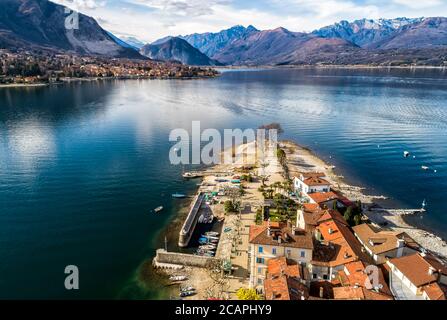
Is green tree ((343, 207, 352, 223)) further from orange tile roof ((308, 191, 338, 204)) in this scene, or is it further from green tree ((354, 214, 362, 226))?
orange tile roof ((308, 191, 338, 204))

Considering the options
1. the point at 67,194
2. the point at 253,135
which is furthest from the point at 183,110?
the point at 67,194

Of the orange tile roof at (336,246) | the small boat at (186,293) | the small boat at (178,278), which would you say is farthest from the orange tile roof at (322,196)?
the small boat at (186,293)

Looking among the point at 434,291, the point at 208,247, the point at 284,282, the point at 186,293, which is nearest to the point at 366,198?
the point at 434,291

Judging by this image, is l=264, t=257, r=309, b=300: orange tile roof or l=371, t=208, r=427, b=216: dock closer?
l=264, t=257, r=309, b=300: orange tile roof

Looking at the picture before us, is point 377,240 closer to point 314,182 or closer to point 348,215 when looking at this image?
point 348,215

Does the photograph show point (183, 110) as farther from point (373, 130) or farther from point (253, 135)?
point (373, 130)

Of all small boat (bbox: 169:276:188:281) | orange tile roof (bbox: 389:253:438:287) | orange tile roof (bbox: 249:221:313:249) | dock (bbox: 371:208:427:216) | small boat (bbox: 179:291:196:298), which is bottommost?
small boat (bbox: 179:291:196:298)

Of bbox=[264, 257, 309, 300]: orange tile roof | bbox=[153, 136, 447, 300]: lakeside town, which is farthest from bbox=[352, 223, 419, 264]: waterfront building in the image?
bbox=[264, 257, 309, 300]: orange tile roof
